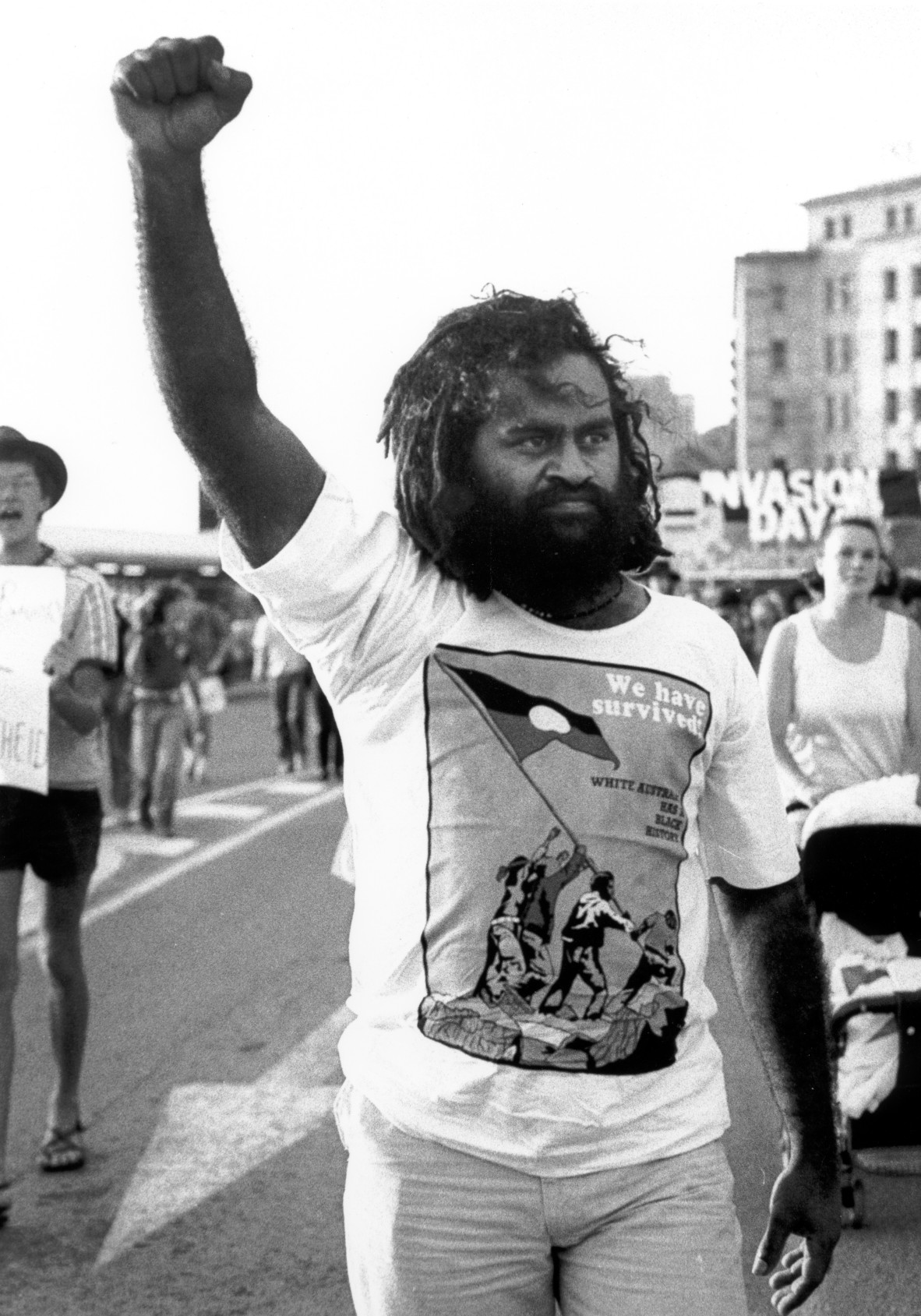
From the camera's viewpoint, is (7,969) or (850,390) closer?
(7,969)

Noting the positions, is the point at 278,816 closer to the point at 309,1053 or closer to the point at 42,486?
the point at 309,1053

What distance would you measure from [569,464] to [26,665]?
292cm

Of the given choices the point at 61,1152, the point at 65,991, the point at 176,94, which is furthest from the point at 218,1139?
the point at 176,94

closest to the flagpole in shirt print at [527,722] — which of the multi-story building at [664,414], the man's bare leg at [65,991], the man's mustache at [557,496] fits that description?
the man's mustache at [557,496]

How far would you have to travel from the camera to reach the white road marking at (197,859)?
9430mm

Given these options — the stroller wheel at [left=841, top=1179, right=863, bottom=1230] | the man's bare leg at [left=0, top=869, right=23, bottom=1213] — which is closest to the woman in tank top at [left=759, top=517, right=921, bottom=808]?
the stroller wheel at [left=841, top=1179, right=863, bottom=1230]

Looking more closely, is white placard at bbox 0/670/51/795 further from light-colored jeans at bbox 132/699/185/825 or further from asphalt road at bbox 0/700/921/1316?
light-colored jeans at bbox 132/699/185/825

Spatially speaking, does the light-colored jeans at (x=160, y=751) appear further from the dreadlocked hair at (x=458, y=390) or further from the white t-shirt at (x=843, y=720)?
the dreadlocked hair at (x=458, y=390)

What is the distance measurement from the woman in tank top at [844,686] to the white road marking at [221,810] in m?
8.38

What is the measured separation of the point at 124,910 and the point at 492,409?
771 centimetres

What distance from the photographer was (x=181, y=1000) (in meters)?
7.21

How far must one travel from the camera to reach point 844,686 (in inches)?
213

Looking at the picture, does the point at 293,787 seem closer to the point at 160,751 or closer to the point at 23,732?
the point at 160,751

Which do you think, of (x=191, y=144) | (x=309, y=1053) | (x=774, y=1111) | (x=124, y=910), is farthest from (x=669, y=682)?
(x=124, y=910)
